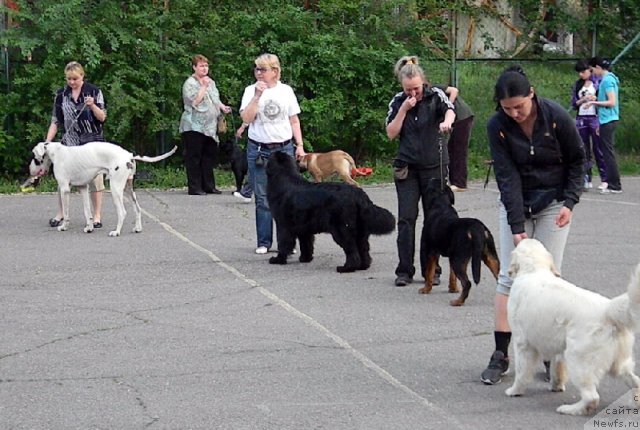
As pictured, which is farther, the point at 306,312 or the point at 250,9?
the point at 250,9

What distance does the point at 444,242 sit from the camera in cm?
856

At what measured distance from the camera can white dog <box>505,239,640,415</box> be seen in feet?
17.7

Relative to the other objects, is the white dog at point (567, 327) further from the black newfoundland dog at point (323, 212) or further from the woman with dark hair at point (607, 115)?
the woman with dark hair at point (607, 115)

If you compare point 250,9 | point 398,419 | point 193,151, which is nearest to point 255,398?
point 398,419

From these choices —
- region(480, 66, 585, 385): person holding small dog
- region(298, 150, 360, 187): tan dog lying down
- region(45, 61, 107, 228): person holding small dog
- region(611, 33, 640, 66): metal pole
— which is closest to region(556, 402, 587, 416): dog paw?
region(480, 66, 585, 385): person holding small dog

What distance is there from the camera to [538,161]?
6.30m

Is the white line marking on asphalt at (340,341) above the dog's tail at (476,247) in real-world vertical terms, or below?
below

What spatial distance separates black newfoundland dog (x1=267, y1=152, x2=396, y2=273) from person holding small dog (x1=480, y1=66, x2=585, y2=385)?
3432 mm

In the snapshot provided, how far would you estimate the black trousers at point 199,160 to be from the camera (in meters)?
16.3

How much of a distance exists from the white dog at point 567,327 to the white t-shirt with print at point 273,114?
15.9 ft

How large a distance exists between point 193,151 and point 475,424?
11.3 meters

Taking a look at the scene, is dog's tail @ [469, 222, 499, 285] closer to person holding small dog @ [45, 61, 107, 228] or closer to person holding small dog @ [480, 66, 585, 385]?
person holding small dog @ [480, 66, 585, 385]

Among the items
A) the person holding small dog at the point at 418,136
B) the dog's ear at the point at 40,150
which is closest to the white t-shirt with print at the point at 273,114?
the person holding small dog at the point at 418,136

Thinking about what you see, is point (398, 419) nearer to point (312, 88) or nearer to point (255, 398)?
point (255, 398)
